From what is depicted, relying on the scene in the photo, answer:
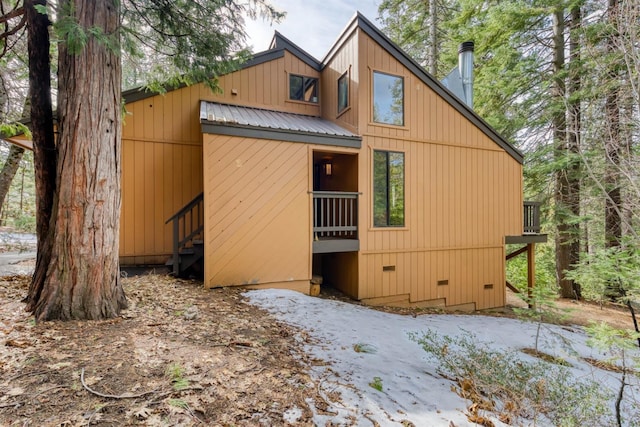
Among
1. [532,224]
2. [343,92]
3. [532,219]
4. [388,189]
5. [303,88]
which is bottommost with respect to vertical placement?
[532,224]

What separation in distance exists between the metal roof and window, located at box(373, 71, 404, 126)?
1.01 metres

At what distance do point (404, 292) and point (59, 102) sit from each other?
7.10m

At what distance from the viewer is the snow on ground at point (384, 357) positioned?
2160mm

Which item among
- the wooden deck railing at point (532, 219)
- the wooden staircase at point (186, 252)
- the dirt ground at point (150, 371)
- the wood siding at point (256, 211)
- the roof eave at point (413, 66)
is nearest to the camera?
the dirt ground at point (150, 371)

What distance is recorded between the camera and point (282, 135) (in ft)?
19.4

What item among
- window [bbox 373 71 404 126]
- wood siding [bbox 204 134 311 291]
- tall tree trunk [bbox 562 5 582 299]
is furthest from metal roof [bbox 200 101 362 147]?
tall tree trunk [bbox 562 5 582 299]

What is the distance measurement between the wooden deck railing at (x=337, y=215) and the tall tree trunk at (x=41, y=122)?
4223mm

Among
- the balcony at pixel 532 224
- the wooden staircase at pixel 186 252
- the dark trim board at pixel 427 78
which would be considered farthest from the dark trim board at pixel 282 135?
the balcony at pixel 532 224

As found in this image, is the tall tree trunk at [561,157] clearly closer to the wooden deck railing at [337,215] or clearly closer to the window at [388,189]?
the window at [388,189]

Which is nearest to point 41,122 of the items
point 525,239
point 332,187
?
point 332,187

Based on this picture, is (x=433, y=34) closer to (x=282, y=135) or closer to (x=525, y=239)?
(x=525, y=239)

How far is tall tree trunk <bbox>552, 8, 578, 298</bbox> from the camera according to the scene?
351 inches

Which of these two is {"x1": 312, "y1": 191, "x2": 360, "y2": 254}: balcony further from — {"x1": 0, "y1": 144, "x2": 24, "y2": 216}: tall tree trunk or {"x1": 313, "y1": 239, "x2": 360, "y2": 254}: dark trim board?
{"x1": 0, "y1": 144, "x2": 24, "y2": 216}: tall tree trunk

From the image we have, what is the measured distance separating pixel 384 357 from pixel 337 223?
4046 millimetres
